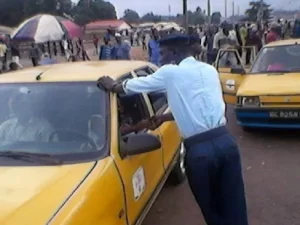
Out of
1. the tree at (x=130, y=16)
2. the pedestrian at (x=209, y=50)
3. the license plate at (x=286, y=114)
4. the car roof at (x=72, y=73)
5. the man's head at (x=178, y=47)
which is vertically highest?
the man's head at (x=178, y=47)

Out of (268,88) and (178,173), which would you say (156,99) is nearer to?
(178,173)

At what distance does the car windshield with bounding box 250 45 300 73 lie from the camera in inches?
323

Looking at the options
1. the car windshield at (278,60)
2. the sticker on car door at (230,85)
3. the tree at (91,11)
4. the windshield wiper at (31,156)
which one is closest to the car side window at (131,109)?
the windshield wiper at (31,156)

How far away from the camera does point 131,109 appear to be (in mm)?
4270

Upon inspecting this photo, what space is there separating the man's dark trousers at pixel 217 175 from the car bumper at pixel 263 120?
156 inches

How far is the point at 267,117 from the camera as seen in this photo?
7.29 m

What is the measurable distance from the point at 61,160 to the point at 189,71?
1.08 meters

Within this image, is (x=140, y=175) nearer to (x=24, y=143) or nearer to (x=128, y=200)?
(x=128, y=200)

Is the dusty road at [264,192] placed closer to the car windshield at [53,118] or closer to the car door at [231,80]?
the car door at [231,80]

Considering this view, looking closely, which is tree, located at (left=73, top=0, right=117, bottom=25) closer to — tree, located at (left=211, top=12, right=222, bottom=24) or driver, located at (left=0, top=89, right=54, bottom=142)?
tree, located at (left=211, top=12, right=222, bottom=24)

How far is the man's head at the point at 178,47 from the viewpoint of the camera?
3486 mm

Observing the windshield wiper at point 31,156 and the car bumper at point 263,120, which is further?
the car bumper at point 263,120

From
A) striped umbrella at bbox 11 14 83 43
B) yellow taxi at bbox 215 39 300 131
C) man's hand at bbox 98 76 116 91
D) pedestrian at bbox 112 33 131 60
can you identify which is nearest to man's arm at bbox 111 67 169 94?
man's hand at bbox 98 76 116 91

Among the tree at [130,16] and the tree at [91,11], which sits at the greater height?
the tree at [91,11]
